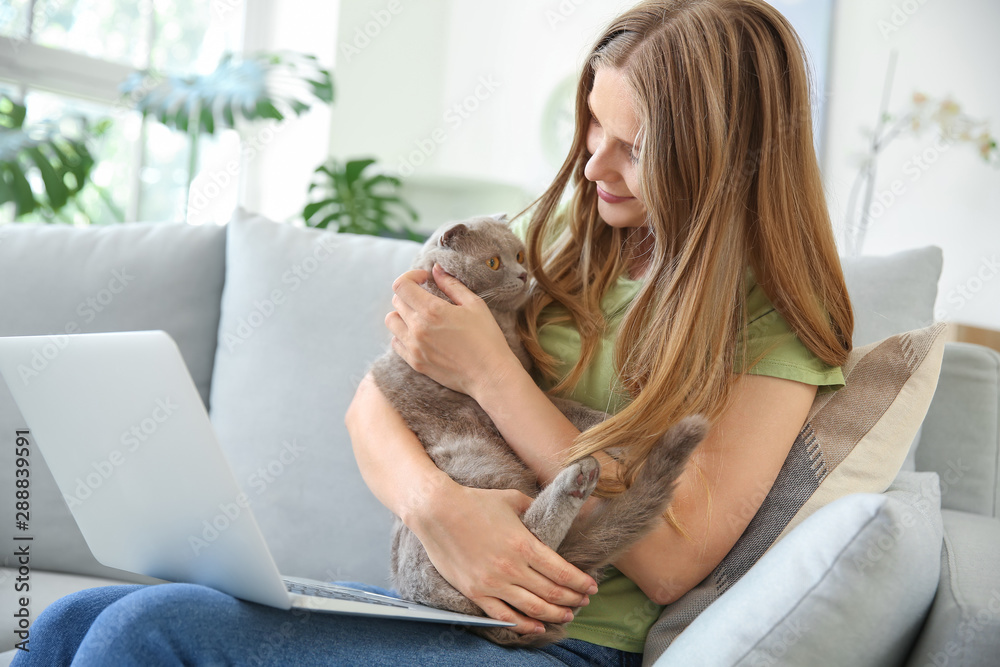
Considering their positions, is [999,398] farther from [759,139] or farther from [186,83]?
[186,83]

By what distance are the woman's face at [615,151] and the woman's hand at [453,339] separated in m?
0.26

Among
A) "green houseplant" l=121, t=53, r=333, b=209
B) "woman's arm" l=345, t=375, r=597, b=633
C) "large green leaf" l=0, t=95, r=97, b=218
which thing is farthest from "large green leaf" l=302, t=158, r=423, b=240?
"woman's arm" l=345, t=375, r=597, b=633

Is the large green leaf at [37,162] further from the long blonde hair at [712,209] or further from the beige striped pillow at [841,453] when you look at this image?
the beige striped pillow at [841,453]

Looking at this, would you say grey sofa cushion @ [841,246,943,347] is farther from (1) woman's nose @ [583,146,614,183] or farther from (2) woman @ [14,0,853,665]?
(1) woman's nose @ [583,146,614,183]

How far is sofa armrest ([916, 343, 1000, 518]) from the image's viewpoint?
1.30 m

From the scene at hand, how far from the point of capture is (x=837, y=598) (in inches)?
25.7

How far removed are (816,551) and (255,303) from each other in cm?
118

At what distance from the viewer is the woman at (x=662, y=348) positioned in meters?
0.85

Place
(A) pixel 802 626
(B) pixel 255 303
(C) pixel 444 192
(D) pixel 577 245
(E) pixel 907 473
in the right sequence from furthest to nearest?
(C) pixel 444 192, (B) pixel 255 303, (D) pixel 577 245, (E) pixel 907 473, (A) pixel 802 626

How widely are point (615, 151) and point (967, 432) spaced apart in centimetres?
89

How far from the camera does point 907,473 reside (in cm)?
110

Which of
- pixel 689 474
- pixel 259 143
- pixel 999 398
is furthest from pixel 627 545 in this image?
pixel 259 143

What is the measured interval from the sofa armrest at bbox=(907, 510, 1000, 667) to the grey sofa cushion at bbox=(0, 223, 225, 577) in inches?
54.0

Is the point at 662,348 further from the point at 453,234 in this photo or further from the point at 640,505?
the point at 453,234
